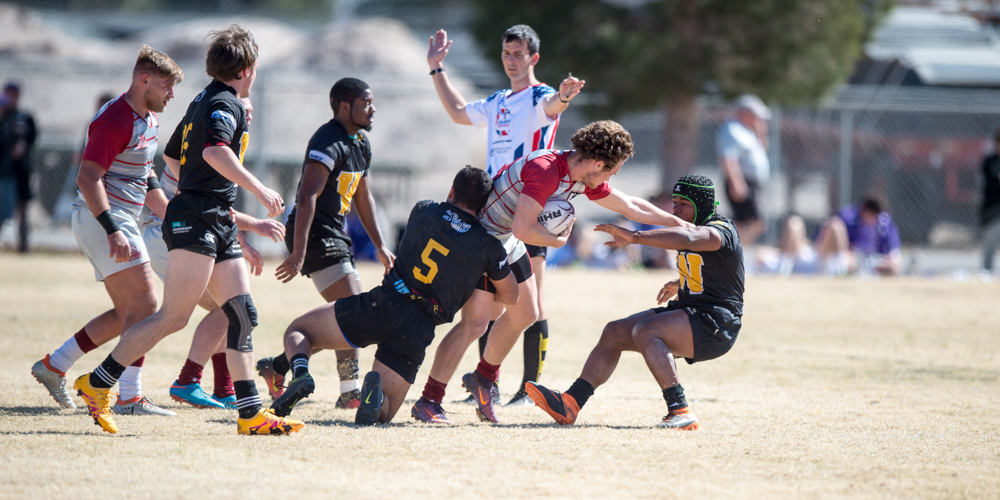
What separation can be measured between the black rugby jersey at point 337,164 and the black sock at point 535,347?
4.45 feet

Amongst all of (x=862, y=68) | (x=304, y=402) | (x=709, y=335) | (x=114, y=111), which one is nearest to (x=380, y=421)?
(x=304, y=402)

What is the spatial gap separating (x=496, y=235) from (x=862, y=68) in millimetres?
19178

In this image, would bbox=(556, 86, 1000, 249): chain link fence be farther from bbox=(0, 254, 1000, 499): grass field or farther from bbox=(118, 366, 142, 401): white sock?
bbox=(118, 366, 142, 401): white sock

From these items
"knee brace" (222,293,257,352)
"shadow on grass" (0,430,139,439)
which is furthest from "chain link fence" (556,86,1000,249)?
"shadow on grass" (0,430,139,439)

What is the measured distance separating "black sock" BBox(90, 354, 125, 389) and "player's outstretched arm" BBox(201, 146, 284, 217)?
1.13 metres

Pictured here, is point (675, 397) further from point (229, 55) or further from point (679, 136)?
point (679, 136)

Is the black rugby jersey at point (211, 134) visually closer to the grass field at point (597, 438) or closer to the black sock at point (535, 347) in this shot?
the grass field at point (597, 438)

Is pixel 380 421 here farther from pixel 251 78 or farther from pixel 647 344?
pixel 251 78

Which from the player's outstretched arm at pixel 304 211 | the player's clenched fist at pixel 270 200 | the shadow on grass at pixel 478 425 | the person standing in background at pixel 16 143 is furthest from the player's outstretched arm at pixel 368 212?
the person standing in background at pixel 16 143

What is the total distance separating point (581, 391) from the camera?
4.94 metres

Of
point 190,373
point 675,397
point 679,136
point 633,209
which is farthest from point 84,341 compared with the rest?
point 679,136

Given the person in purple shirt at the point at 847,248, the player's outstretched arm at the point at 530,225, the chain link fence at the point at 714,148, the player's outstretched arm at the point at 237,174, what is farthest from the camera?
the chain link fence at the point at 714,148

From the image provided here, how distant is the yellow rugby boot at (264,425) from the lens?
434cm

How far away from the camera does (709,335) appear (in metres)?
4.90
